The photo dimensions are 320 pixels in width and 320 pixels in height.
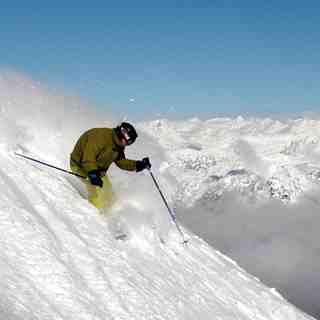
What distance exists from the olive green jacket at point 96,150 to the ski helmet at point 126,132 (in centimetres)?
15

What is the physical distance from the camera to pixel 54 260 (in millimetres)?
9492

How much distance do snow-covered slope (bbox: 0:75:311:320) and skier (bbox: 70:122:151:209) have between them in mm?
457

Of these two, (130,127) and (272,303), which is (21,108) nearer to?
(130,127)

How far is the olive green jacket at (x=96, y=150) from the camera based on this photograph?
13039 millimetres

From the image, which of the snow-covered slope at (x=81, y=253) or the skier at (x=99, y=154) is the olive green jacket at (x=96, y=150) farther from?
the snow-covered slope at (x=81, y=253)

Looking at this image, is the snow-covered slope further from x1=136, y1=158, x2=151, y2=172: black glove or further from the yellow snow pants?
x1=136, y1=158, x2=151, y2=172: black glove

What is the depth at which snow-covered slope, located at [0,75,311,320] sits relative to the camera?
8.75 meters

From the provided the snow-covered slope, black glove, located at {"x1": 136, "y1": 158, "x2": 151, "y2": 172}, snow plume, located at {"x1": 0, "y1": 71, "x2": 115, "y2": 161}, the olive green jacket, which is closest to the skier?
the olive green jacket

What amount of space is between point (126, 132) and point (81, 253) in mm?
3642

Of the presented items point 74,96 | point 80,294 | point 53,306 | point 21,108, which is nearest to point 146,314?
point 80,294

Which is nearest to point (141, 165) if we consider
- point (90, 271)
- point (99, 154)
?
point (99, 154)

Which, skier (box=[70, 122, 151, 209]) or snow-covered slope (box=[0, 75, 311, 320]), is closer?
snow-covered slope (box=[0, 75, 311, 320])

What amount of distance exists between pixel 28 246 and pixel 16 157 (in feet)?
16.7

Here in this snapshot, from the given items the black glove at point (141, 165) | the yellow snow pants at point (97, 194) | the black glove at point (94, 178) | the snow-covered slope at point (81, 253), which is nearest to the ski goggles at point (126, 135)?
the black glove at point (94, 178)
